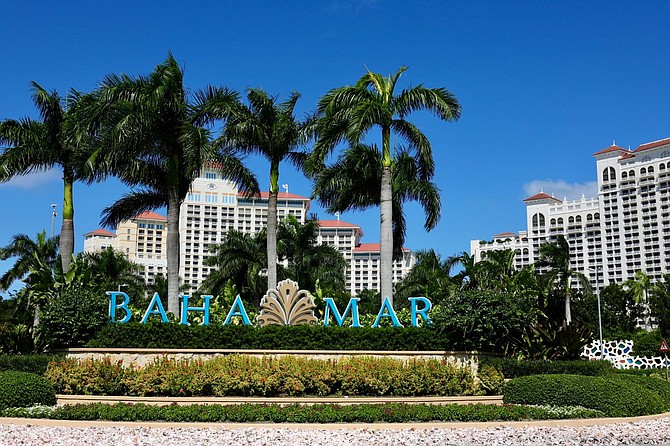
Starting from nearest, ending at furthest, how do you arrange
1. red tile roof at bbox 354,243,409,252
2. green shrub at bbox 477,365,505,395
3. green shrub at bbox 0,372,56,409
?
green shrub at bbox 0,372,56,409 → green shrub at bbox 477,365,505,395 → red tile roof at bbox 354,243,409,252

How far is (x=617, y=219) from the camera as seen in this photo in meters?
128

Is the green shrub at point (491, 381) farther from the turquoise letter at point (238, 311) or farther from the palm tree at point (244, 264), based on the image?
the palm tree at point (244, 264)

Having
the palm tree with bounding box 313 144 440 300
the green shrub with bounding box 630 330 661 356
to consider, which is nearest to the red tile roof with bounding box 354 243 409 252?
the green shrub with bounding box 630 330 661 356

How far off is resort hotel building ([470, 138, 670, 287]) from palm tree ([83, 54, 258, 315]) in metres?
94.0

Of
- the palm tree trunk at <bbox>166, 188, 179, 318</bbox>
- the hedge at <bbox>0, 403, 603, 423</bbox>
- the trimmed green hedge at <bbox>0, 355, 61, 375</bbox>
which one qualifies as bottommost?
the hedge at <bbox>0, 403, 603, 423</bbox>

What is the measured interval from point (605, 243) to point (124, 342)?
398 ft

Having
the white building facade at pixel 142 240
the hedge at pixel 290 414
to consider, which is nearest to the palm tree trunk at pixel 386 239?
the hedge at pixel 290 414

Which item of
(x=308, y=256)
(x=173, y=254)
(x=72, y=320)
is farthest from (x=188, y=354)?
(x=308, y=256)

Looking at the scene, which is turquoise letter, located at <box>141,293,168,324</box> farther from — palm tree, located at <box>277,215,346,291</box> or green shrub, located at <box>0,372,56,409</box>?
palm tree, located at <box>277,215,346,291</box>

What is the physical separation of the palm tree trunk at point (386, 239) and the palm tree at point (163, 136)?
620cm

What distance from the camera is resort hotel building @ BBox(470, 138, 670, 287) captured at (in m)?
121

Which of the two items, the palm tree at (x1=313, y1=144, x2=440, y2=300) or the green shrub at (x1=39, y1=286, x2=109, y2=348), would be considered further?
the palm tree at (x1=313, y1=144, x2=440, y2=300)

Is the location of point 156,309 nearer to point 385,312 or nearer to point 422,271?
point 385,312

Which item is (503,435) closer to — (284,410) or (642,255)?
(284,410)
